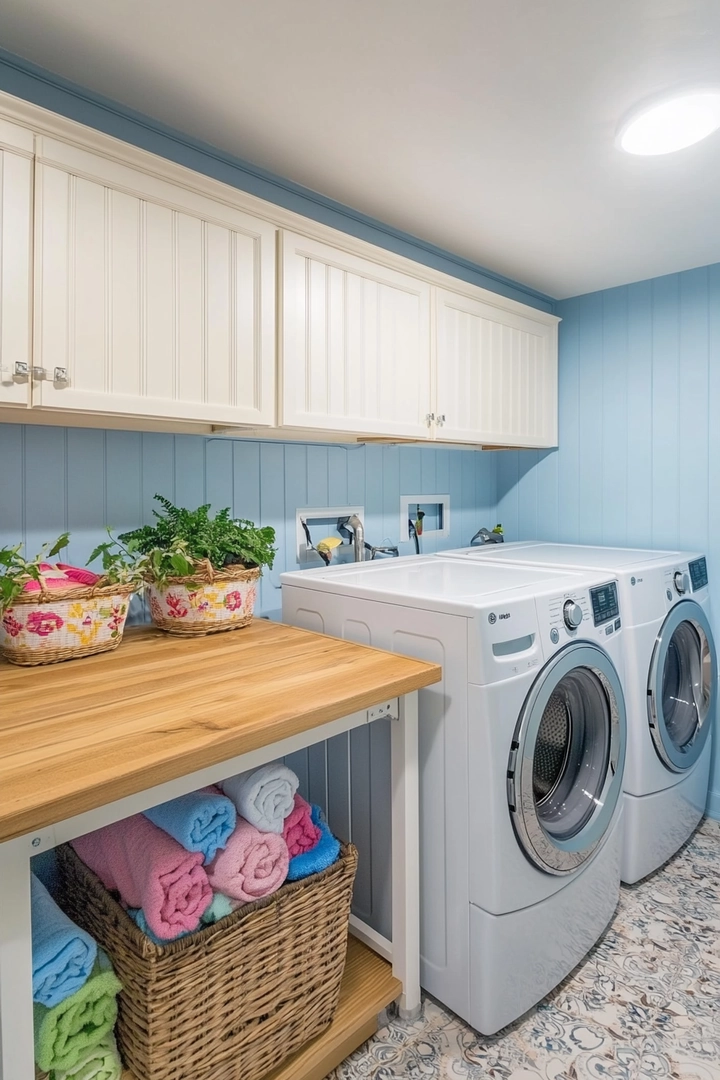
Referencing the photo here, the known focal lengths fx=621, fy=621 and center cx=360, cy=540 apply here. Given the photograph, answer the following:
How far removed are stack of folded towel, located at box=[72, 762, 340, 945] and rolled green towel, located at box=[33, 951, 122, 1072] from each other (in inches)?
4.4

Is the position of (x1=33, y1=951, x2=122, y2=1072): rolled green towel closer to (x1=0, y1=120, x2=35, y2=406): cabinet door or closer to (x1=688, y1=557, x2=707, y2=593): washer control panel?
(x1=0, y1=120, x2=35, y2=406): cabinet door

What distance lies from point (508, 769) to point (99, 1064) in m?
0.96

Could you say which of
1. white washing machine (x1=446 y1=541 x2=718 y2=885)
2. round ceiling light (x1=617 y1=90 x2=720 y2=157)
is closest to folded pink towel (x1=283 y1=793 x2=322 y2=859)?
white washing machine (x1=446 y1=541 x2=718 y2=885)

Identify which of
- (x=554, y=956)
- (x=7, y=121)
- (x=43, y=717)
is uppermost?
(x=7, y=121)

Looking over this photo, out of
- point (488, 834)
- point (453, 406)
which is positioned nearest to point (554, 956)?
point (488, 834)

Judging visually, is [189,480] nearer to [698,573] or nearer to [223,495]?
[223,495]

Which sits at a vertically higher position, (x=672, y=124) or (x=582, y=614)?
(x=672, y=124)

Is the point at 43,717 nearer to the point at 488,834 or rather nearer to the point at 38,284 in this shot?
the point at 38,284

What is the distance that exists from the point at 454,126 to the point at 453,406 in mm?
890

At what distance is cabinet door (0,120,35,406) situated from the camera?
1213 millimetres

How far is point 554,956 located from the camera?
155cm

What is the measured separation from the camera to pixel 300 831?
53.3 inches

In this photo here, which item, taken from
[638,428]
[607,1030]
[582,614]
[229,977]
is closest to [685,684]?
[582,614]

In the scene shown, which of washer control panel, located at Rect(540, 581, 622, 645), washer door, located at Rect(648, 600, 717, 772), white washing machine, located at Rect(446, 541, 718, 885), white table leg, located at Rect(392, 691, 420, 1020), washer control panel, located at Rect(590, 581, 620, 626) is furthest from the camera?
washer door, located at Rect(648, 600, 717, 772)
